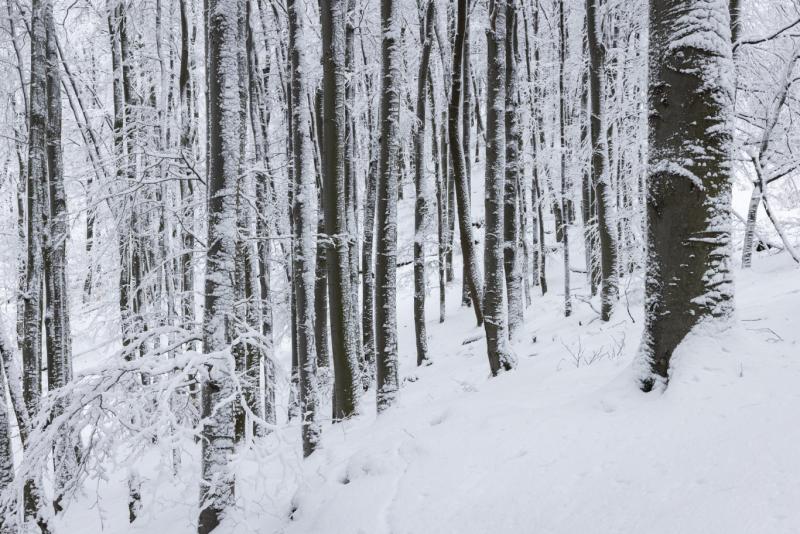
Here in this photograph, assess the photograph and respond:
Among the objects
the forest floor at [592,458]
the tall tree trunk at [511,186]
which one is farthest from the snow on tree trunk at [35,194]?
the tall tree trunk at [511,186]

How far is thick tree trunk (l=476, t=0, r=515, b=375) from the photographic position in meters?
6.03

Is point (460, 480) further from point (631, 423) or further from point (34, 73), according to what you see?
point (34, 73)

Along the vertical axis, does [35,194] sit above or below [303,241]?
above

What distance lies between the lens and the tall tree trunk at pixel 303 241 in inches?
250

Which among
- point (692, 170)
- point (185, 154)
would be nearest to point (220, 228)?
point (185, 154)

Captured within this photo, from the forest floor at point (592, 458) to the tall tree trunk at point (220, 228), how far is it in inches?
17.4

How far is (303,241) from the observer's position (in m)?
6.62

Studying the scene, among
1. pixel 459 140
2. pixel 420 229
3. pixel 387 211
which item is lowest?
pixel 420 229

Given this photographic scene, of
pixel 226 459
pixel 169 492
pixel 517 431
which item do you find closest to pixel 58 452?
pixel 226 459

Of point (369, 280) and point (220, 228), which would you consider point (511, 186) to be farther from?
point (220, 228)

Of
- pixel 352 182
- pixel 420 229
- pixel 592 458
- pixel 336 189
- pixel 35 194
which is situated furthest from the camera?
pixel 420 229

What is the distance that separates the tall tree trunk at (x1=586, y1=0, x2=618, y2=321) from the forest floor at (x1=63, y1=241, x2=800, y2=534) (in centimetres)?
392

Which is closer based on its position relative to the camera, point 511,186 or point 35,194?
point 35,194

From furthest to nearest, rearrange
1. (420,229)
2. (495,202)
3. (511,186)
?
1. (420,229)
2. (511,186)
3. (495,202)
